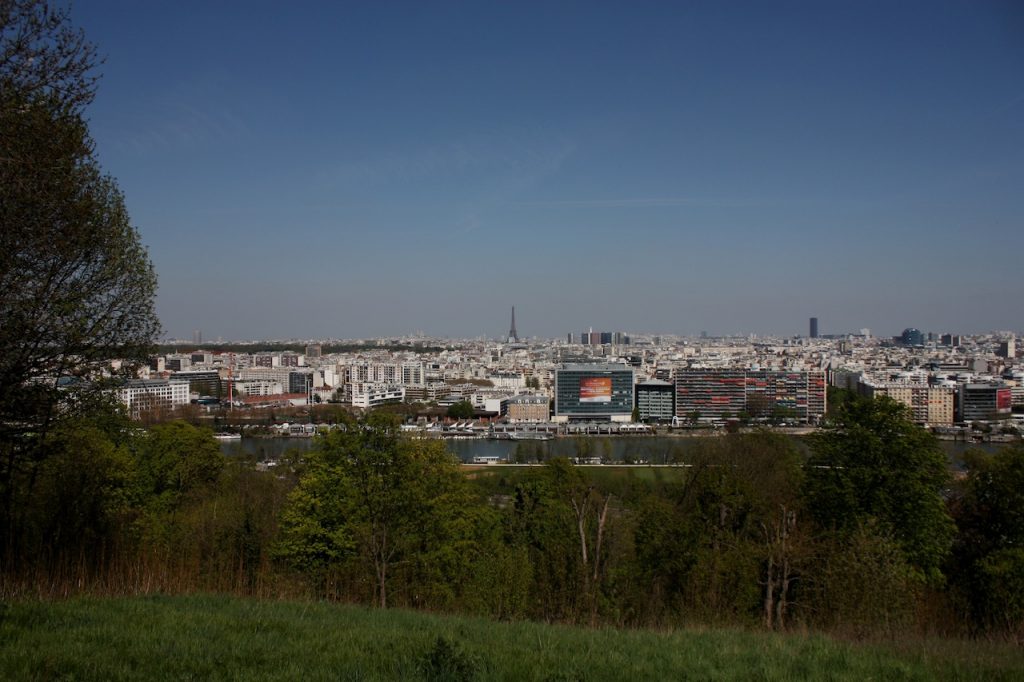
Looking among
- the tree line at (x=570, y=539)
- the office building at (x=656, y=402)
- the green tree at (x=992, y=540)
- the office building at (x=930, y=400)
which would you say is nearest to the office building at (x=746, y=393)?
the office building at (x=656, y=402)

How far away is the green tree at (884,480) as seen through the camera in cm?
550

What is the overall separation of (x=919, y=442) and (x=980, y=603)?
1.35 meters

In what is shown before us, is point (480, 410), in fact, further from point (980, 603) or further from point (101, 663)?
point (101, 663)

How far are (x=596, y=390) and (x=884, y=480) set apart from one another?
85.2 feet

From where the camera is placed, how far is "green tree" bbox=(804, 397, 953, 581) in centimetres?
550

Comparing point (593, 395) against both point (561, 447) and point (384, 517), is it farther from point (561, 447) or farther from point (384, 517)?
point (384, 517)

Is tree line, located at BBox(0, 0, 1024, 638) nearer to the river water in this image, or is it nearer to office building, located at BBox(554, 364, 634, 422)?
the river water

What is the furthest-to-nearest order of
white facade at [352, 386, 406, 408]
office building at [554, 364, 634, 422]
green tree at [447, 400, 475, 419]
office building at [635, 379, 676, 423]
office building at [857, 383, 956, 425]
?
white facade at [352, 386, 406, 408] < office building at [635, 379, 676, 423] < office building at [554, 364, 634, 422] < green tree at [447, 400, 475, 419] < office building at [857, 383, 956, 425]

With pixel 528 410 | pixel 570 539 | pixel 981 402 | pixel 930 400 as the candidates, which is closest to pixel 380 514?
pixel 570 539

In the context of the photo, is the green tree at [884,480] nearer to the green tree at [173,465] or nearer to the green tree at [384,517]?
the green tree at [384,517]

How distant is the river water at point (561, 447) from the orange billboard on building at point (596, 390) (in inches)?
214

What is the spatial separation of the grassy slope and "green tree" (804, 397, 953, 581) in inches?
130

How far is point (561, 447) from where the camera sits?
2352 cm

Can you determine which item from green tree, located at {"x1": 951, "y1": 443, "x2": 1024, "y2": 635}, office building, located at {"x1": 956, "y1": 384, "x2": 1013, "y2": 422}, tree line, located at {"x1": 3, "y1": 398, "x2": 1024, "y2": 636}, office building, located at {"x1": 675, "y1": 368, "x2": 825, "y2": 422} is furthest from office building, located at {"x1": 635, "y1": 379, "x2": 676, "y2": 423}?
green tree, located at {"x1": 951, "y1": 443, "x2": 1024, "y2": 635}
